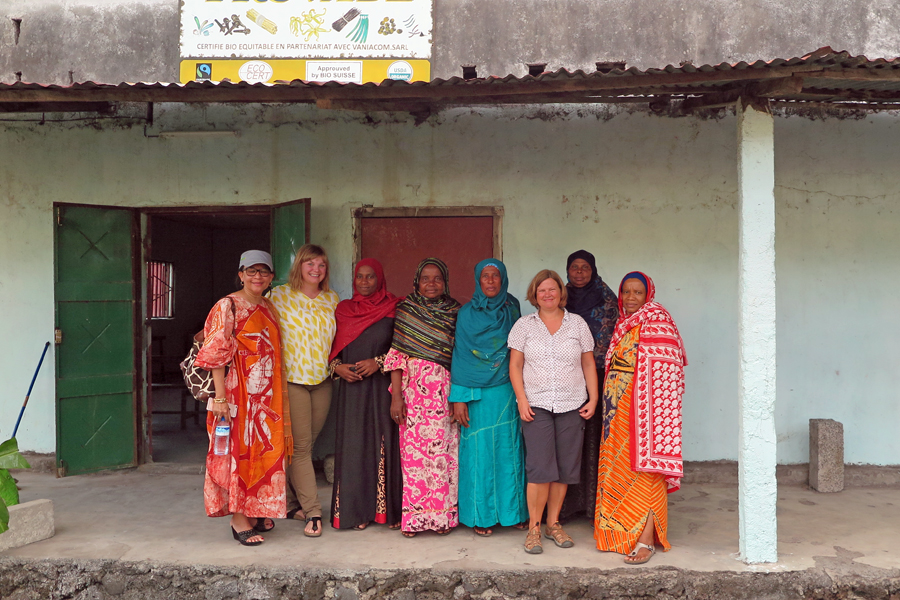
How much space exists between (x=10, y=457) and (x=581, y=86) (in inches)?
146

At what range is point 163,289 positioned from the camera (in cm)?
1080

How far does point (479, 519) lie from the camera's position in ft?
12.6

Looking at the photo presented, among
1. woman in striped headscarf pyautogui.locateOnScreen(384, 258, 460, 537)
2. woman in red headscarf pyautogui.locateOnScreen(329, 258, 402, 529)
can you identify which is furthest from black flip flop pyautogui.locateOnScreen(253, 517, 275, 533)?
woman in striped headscarf pyautogui.locateOnScreen(384, 258, 460, 537)

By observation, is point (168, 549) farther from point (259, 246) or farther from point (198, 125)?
point (259, 246)

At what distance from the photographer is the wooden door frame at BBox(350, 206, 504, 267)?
5156 millimetres

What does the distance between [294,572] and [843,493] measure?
153 inches

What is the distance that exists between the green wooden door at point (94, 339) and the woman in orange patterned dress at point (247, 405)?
2.07 m

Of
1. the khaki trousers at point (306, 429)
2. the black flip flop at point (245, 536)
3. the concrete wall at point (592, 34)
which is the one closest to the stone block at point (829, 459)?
the concrete wall at point (592, 34)

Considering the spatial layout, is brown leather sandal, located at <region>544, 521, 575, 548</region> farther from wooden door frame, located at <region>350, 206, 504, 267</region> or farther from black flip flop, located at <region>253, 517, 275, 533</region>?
wooden door frame, located at <region>350, 206, 504, 267</region>

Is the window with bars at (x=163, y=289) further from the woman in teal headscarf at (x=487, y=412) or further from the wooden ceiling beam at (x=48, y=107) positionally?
the woman in teal headscarf at (x=487, y=412)

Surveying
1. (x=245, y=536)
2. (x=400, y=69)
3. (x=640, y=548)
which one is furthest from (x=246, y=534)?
(x=400, y=69)

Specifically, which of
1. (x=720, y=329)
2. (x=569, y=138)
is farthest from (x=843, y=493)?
(x=569, y=138)

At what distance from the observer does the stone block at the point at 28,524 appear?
3.63 m

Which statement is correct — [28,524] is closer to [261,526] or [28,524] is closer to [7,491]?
[7,491]
